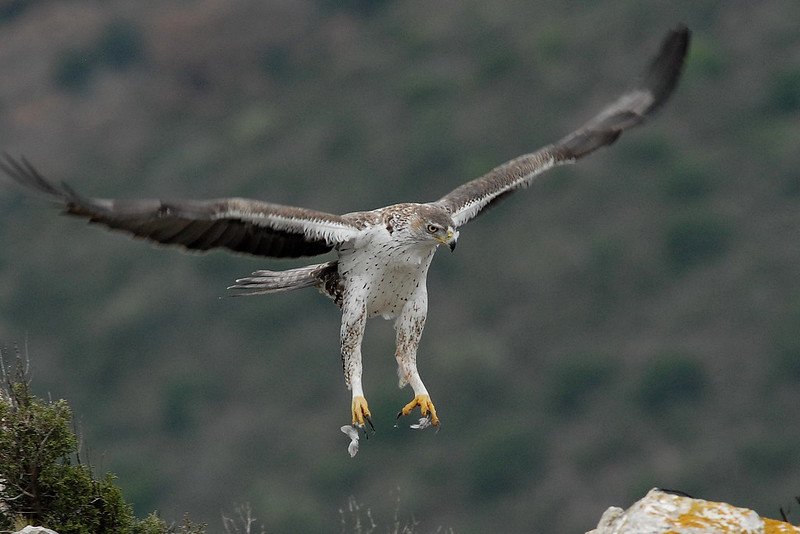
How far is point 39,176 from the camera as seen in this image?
9.66 metres

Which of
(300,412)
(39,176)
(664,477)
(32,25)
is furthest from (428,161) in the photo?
(39,176)

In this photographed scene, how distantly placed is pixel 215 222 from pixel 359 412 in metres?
1.83

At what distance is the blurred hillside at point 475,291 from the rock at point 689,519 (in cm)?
3881

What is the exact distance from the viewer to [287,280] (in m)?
12.3

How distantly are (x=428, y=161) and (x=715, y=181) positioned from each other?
531 inches

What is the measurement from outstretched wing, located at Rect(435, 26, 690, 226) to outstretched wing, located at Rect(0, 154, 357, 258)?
3.86 feet

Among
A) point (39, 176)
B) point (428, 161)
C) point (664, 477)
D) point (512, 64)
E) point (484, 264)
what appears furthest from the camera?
point (512, 64)

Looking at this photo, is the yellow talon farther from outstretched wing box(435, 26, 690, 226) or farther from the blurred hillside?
the blurred hillside

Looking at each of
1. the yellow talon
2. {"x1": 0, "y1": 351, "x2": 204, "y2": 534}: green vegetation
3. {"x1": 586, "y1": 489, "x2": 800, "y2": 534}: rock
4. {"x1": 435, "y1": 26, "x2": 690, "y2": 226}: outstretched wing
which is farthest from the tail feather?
{"x1": 586, "y1": 489, "x2": 800, "y2": 534}: rock

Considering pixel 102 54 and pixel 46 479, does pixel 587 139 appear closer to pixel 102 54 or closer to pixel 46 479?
pixel 46 479

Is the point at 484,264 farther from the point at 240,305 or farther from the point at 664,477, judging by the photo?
the point at 664,477

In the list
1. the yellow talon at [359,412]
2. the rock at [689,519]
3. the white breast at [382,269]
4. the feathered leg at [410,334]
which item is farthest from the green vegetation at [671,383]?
the rock at [689,519]

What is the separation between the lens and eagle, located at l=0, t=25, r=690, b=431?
34.9 ft

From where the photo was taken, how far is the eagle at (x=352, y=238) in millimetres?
10648
